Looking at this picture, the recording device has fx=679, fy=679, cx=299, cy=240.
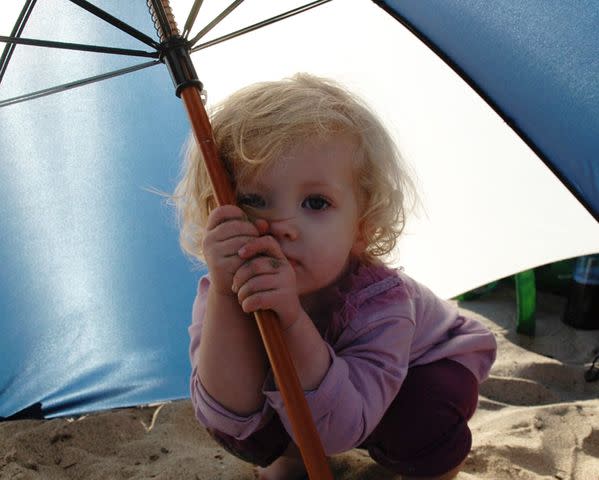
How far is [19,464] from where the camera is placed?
160cm

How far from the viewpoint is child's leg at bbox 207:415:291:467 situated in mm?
1389

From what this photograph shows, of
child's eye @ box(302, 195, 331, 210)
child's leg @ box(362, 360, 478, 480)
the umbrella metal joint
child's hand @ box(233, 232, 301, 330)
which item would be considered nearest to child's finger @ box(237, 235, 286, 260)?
child's hand @ box(233, 232, 301, 330)

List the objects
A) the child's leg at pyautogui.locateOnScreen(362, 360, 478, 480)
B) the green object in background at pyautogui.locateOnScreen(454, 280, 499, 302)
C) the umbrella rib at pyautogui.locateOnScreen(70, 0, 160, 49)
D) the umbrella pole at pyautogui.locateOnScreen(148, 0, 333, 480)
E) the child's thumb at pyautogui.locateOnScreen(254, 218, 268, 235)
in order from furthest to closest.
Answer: the green object in background at pyautogui.locateOnScreen(454, 280, 499, 302), the child's leg at pyautogui.locateOnScreen(362, 360, 478, 480), the umbrella rib at pyautogui.locateOnScreen(70, 0, 160, 49), the child's thumb at pyautogui.locateOnScreen(254, 218, 268, 235), the umbrella pole at pyautogui.locateOnScreen(148, 0, 333, 480)

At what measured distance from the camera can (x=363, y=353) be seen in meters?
1.25

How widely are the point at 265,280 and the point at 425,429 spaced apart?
1.83 feet

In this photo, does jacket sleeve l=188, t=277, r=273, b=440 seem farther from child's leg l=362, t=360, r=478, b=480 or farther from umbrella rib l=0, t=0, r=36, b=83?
umbrella rib l=0, t=0, r=36, b=83

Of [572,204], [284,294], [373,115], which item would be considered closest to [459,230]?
[572,204]

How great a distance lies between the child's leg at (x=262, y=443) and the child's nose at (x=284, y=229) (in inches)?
17.5

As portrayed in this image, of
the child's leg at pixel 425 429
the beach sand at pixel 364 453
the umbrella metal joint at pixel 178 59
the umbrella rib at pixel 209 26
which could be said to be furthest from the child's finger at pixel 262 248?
the beach sand at pixel 364 453

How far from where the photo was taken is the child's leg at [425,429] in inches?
53.6

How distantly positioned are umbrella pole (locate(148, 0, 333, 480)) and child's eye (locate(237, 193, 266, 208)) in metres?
0.08

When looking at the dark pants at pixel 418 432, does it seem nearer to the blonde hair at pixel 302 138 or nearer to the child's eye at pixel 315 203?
the blonde hair at pixel 302 138

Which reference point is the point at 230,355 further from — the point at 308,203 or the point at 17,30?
the point at 17,30

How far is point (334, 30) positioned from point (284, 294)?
2.35ft
